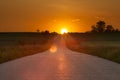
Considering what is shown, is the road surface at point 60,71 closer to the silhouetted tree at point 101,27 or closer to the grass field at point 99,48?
the grass field at point 99,48

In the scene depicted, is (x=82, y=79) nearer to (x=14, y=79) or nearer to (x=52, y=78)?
(x=52, y=78)

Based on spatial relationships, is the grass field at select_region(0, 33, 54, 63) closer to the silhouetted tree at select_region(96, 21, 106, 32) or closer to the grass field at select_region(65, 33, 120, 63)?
the grass field at select_region(65, 33, 120, 63)

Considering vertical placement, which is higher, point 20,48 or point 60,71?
point 60,71

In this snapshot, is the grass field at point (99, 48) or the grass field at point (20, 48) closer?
the grass field at point (99, 48)

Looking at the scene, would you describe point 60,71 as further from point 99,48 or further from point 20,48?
point 99,48

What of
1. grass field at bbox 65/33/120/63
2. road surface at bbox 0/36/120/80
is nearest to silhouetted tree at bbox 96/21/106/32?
grass field at bbox 65/33/120/63

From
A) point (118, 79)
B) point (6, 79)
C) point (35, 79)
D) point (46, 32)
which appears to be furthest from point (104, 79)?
point (46, 32)

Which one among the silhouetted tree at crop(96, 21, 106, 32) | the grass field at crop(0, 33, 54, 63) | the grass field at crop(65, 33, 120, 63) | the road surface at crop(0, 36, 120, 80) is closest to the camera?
the road surface at crop(0, 36, 120, 80)

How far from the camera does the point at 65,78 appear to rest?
13555 millimetres

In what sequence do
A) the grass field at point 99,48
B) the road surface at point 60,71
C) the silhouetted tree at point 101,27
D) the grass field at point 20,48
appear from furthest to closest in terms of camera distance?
1. the silhouetted tree at point 101,27
2. the grass field at point 20,48
3. the grass field at point 99,48
4. the road surface at point 60,71

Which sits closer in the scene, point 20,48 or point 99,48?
point 20,48

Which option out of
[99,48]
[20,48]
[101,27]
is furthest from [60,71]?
[101,27]

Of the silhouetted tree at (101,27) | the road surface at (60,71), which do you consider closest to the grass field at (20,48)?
the road surface at (60,71)

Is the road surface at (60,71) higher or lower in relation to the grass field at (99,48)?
higher
